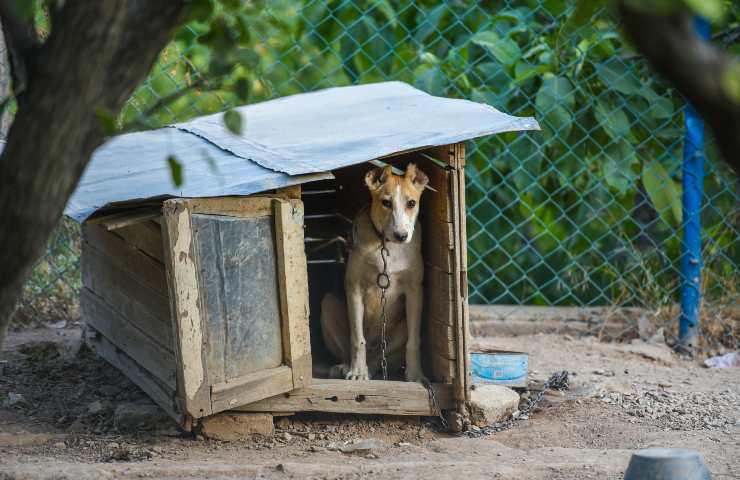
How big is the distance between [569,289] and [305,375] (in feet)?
7.61

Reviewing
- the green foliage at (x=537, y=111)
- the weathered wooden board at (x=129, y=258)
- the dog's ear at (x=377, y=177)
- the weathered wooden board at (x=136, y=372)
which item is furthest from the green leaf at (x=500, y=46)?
the weathered wooden board at (x=136, y=372)

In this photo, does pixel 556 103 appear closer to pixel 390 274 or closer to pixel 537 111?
pixel 537 111

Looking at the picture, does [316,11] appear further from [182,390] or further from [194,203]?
[182,390]

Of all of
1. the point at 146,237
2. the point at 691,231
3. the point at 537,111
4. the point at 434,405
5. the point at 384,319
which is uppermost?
the point at 537,111

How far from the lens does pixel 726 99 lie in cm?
128

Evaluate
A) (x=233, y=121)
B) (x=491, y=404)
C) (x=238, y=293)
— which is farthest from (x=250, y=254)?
(x=233, y=121)

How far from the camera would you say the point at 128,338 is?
4.14 m

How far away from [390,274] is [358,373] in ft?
1.62

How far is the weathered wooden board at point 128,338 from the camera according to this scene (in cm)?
373

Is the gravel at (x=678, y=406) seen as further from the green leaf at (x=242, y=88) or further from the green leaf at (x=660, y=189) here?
the green leaf at (x=242, y=88)

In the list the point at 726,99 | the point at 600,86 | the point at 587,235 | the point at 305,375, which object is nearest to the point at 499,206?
the point at 587,235

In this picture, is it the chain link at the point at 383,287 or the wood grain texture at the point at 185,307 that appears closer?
the wood grain texture at the point at 185,307

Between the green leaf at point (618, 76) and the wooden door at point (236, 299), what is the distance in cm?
240

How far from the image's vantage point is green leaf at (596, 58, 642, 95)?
210 inches
